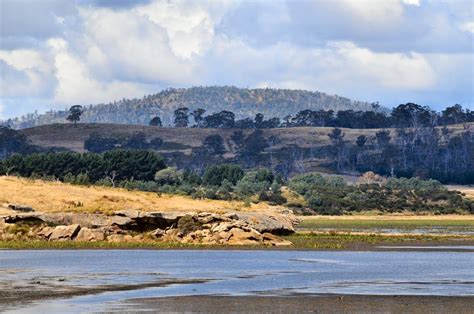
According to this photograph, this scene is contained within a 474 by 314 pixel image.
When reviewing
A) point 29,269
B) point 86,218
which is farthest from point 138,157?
point 29,269

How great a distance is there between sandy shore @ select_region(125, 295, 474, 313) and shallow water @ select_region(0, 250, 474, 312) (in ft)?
4.56

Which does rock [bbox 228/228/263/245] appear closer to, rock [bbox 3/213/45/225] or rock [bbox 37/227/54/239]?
rock [bbox 37/227/54/239]

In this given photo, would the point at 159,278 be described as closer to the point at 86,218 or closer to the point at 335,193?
the point at 86,218

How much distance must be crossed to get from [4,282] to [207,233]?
1186 inches

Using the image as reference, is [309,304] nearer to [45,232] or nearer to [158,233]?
[158,233]

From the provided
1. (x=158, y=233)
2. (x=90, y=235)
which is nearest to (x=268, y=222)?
(x=158, y=233)

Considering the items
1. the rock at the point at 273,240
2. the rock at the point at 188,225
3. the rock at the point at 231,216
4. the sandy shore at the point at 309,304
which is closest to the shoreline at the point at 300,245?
the rock at the point at 273,240

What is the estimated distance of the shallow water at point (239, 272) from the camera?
36375 millimetres

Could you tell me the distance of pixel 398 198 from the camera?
512 feet

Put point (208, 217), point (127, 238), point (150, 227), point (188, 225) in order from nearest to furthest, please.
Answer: point (208, 217)
point (188, 225)
point (127, 238)
point (150, 227)

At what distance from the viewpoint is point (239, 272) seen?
45656 mm

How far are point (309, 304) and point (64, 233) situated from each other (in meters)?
39.1

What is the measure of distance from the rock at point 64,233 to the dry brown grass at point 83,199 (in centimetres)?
373

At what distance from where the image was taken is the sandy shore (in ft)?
101
